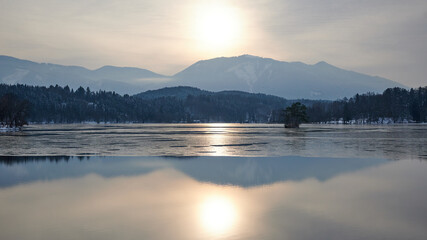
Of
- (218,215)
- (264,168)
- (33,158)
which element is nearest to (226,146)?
(264,168)

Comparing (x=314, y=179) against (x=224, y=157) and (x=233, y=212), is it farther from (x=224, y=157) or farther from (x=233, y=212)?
(x=224, y=157)

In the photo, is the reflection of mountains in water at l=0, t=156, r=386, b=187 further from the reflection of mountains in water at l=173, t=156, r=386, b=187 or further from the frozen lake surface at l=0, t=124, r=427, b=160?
the frozen lake surface at l=0, t=124, r=427, b=160

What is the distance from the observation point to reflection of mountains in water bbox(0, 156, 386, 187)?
28719mm

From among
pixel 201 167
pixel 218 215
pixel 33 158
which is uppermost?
pixel 33 158

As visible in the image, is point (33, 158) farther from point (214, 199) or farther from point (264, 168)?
point (214, 199)

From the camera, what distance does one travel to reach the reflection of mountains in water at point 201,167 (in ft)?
94.2

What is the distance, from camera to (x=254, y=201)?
21.0 metres

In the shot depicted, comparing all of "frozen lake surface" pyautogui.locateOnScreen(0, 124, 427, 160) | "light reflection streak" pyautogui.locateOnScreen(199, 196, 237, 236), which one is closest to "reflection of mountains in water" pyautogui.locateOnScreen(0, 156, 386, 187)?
"frozen lake surface" pyautogui.locateOnScreen(0, 124, 427, 160)

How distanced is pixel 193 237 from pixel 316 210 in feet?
23.5

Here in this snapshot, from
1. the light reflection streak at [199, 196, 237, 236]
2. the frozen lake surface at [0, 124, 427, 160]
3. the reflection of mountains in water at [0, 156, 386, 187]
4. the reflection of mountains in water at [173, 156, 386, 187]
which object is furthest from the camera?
the frozen lake surface at [0, 124, 427, 160]

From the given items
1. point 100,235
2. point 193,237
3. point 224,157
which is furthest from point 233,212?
point 224,157

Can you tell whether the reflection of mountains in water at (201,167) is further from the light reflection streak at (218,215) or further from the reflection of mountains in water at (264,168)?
the light reflection streak at (218,215)

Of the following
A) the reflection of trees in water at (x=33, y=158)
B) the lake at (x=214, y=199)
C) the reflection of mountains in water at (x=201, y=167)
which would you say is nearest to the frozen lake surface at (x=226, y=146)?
the reflection of trees in water at (x=33, y=158)

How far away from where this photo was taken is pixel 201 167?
3462 cm
